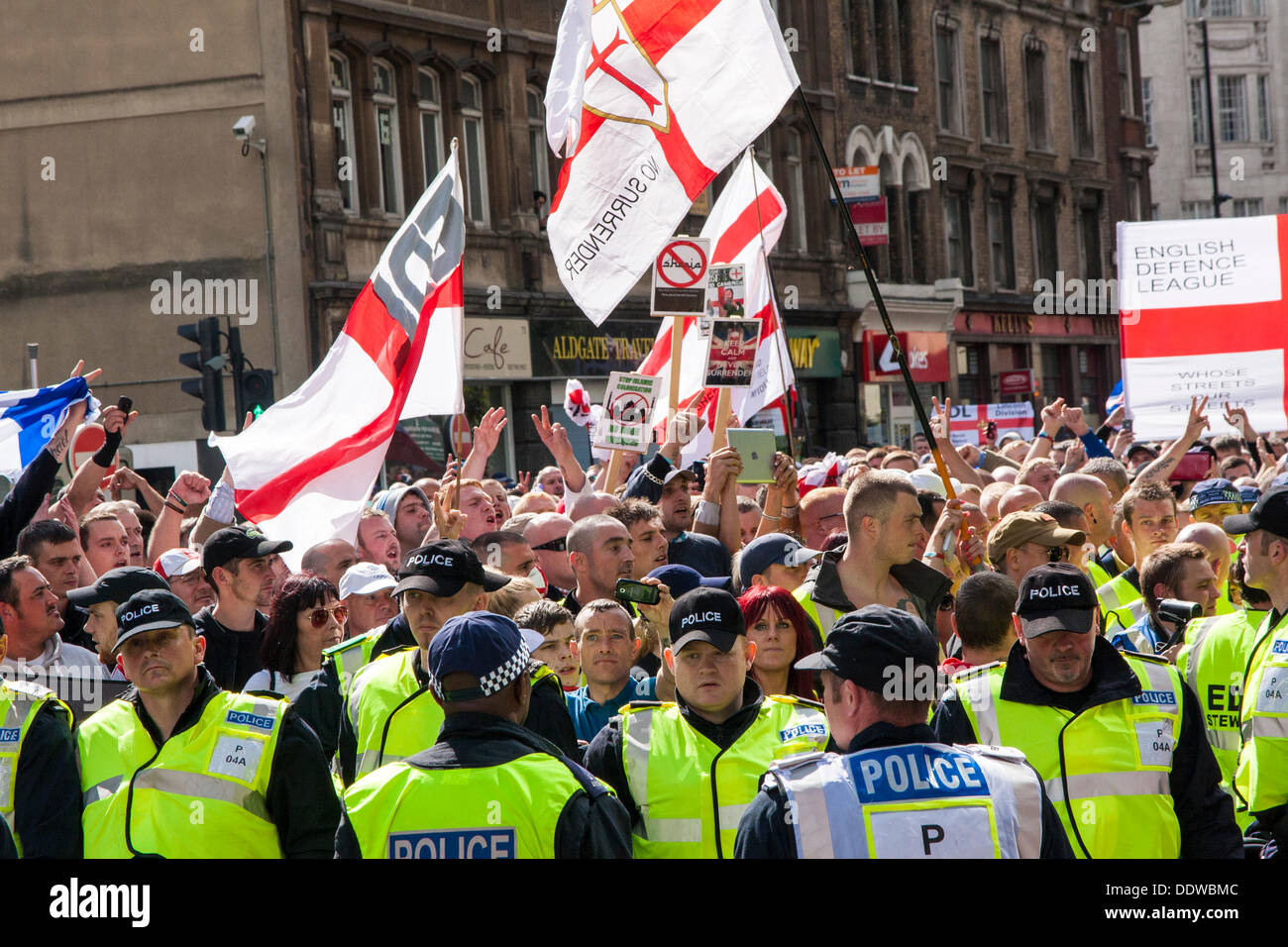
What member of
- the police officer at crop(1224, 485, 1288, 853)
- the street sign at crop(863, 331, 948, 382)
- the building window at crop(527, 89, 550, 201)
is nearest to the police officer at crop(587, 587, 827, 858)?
the police officer at crop(1224, 485, 1288, 853)

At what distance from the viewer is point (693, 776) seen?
4531 mm

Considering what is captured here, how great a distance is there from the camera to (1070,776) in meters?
4.38

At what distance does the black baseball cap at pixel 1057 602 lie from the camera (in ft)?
14.6

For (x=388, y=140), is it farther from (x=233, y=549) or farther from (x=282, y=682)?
(x=282, y=682)

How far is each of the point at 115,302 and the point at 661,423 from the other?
1363 cm

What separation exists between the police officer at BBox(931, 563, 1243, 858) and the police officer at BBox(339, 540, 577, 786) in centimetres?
118

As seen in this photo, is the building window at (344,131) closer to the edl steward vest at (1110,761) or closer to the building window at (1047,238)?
the edl steward vest at (1110,761)

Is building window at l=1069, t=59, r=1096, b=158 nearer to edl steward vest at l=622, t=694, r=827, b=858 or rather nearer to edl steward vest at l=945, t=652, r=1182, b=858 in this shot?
edl steward vest at l=945, t=652, r=1182, b=858

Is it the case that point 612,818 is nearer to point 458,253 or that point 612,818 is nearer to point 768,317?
point 458,253

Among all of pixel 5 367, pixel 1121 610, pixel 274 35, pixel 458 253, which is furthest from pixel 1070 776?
pixel 5 367

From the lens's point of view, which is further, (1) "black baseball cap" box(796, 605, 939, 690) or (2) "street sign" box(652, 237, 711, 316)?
(2) "street sign" box(652, 237, 711, 316)

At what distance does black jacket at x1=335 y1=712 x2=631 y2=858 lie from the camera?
3.87 metres

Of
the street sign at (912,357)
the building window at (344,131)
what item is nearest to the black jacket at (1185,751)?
the building window at (344,131)

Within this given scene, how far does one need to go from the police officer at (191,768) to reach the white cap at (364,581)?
75.8 inches
